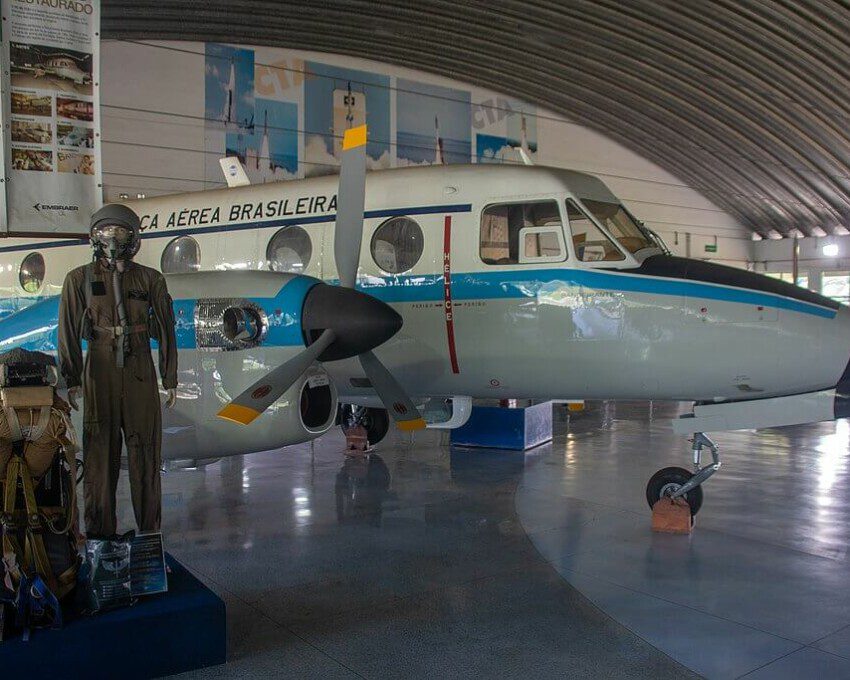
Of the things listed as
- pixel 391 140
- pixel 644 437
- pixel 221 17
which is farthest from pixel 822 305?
pixel 391 140

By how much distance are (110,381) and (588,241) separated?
511cm

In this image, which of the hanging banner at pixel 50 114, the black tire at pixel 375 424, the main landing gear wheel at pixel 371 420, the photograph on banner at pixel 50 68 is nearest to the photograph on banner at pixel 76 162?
the hanging banner at pixel 50 114

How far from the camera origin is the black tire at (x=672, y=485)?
8555 mm

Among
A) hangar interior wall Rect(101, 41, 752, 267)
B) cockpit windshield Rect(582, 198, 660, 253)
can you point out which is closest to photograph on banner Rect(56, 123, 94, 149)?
cockpit windshield Rect(582, 198, 660, 253)

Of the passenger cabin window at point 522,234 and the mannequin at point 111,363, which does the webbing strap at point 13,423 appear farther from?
the passenger cabin window at point 522,234

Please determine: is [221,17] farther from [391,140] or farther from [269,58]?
[391,140]

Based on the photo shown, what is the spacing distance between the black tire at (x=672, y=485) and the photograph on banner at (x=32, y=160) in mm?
6578

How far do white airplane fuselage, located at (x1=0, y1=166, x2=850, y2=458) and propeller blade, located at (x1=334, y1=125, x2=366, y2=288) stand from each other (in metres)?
Answer: 0.72

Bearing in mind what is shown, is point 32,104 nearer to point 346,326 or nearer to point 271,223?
point 346,326

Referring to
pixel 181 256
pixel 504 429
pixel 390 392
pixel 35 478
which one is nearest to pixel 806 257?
pixel 504 429

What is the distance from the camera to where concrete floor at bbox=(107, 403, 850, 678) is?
17.1 feet

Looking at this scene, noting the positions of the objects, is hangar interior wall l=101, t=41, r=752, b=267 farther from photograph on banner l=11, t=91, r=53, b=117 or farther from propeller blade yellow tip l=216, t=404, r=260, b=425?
propeller blade yellow tip l=216, t=404, r=260, b=425

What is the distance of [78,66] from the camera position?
21.5 feet

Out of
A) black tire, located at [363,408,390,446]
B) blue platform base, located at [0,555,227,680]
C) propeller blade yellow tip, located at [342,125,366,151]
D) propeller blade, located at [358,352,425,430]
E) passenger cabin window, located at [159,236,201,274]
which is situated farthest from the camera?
black tire, located at [363,408,390,446]
